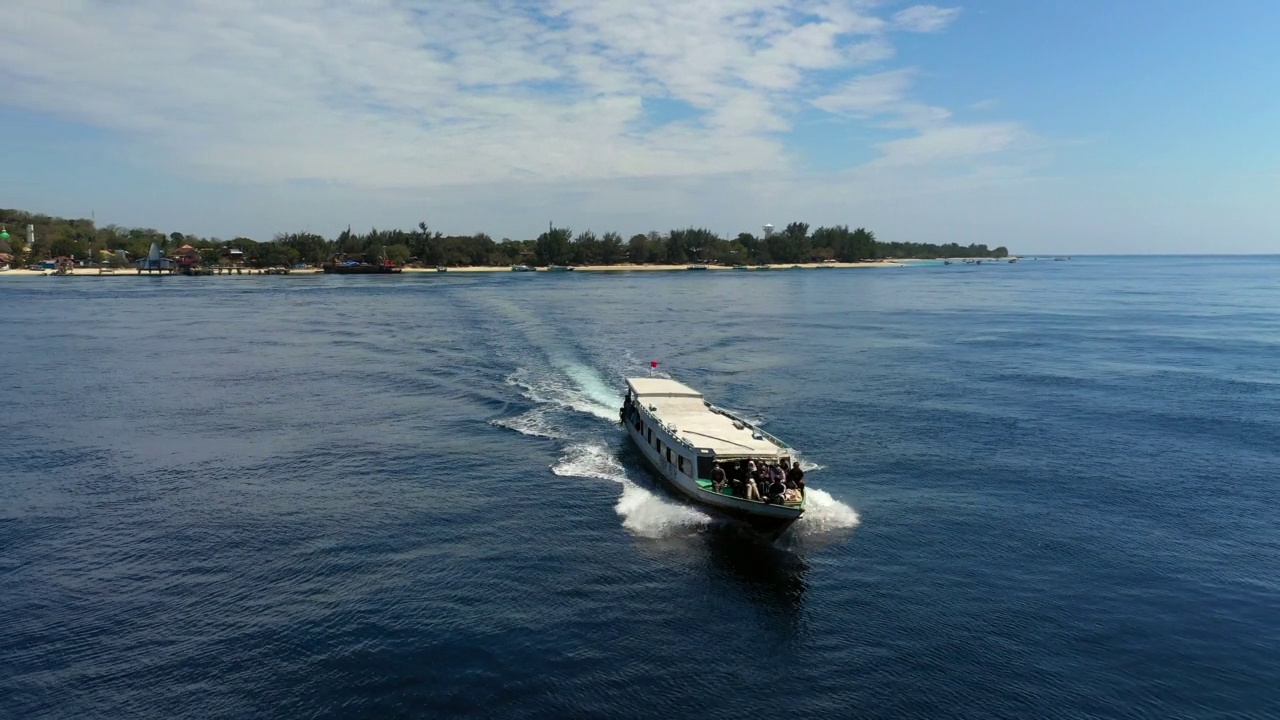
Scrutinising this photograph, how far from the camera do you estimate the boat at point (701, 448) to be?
3428 cm

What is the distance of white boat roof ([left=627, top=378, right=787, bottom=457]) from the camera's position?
125 feet

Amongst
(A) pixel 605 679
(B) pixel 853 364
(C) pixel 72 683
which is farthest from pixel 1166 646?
(B) pixel 853 364

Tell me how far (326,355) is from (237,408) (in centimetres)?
2559

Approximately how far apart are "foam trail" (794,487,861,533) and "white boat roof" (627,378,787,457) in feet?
10.5

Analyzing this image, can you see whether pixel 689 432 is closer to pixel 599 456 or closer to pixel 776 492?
pixel 776 492

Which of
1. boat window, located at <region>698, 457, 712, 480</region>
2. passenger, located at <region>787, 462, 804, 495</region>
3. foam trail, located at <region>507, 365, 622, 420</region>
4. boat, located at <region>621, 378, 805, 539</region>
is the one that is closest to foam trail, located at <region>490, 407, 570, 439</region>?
foam trail, located at <region>507, 365, 622, 420</region>

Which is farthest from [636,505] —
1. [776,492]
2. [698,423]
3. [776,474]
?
[776,492]

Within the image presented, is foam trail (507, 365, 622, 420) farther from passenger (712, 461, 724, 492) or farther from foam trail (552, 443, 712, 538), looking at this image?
passenger (712, 461, 724, 492)

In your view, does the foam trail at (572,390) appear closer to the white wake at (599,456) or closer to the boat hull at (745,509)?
the white wake at (599,456)

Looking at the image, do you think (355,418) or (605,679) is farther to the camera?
(355,418)

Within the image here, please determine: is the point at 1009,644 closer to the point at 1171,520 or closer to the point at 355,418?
the point at 1171,520

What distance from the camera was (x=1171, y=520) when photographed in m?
37.4

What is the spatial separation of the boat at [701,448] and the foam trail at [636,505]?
88 centimetres

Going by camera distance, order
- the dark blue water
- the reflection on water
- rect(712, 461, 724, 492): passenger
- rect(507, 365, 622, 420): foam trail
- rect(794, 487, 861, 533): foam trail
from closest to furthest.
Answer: the dark blue water
the reflection on water
rect(712, 461, 724, 492): passenger
rect(794, 487, 861, 533): foam trail
rect(507, 365, 622, 420): foam trail
